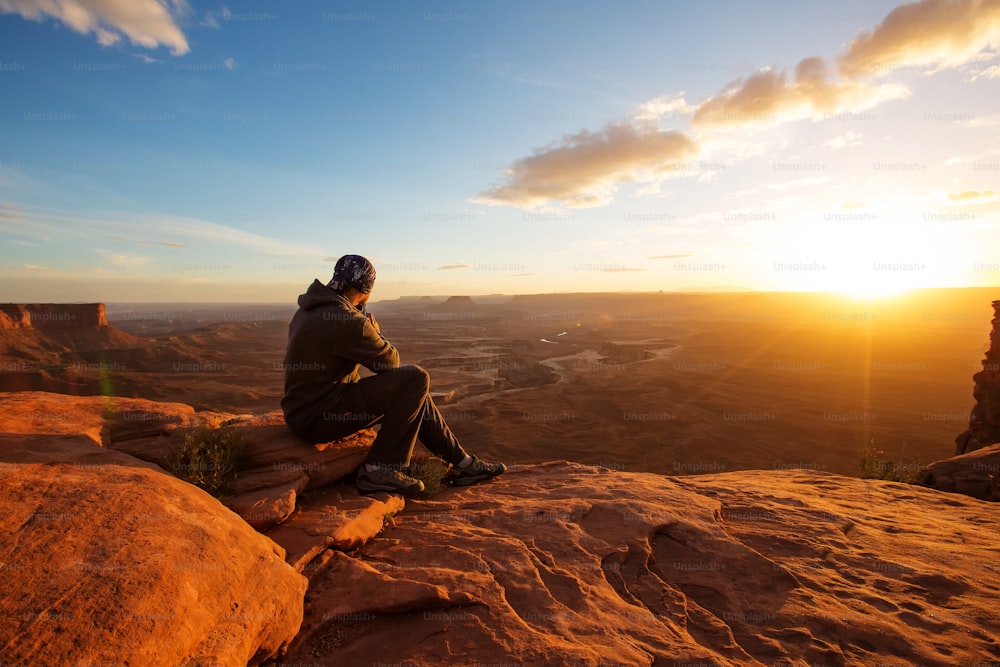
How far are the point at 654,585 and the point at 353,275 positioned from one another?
3.75m

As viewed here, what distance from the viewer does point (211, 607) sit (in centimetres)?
226

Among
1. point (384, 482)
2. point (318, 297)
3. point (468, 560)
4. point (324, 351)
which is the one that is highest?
point (318, 297)

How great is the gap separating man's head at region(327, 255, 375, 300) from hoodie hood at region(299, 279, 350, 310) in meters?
0.13

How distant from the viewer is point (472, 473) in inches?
208

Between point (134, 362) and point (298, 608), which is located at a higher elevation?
point (298, 608)

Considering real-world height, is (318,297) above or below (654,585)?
above

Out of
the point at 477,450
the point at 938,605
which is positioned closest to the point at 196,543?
the point at 938,605

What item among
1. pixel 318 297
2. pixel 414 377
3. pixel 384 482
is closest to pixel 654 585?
pixel 384 482

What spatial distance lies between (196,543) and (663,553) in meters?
3.33

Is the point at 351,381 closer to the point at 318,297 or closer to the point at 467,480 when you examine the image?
the point at 318,297

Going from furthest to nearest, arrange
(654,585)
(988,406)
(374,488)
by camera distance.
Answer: (988,406), (374,488), (654,585)

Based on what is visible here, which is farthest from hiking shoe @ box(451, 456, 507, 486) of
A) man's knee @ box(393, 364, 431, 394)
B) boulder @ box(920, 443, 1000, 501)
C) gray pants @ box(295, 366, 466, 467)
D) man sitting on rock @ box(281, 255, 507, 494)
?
boulder @ box(920, 443, 1000, 501)

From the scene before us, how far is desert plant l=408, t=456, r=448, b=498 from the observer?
4762 mm

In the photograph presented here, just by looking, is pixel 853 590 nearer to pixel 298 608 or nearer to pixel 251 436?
pixel 298 608
